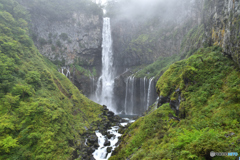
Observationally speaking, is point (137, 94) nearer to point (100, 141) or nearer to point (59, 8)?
point (100, 141)

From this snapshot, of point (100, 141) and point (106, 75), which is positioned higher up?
point (106, 75)

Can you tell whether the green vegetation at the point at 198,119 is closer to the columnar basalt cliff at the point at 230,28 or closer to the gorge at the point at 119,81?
the gorge at the point at 119,81

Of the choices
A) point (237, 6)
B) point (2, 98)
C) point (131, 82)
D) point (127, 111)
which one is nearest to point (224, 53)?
point (237, 6)

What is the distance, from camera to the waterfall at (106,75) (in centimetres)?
4456

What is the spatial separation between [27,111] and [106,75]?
33.9 metres

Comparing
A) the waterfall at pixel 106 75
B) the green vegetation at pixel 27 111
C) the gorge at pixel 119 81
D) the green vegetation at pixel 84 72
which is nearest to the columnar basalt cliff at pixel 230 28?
the gorge at pixel 119 81

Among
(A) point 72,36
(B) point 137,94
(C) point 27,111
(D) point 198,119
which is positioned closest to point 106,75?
(B) point 137,94

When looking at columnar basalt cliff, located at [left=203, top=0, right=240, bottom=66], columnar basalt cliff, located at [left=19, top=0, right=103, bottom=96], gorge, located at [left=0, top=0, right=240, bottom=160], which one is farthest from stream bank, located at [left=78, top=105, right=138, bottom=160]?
columnar basalt cliff, located at [left=19, top=0, right=103, bottom=96]

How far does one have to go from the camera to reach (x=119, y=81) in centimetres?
4275

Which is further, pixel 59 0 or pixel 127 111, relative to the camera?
pixel 59 0

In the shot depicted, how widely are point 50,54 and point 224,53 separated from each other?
4308cm

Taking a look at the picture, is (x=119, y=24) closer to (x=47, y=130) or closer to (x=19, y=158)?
(x=47, y=130)

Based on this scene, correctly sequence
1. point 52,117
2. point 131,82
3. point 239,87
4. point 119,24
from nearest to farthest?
point 239,87 → point 52,117 → point 131,82 → point 119,24

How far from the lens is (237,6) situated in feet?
27.2
